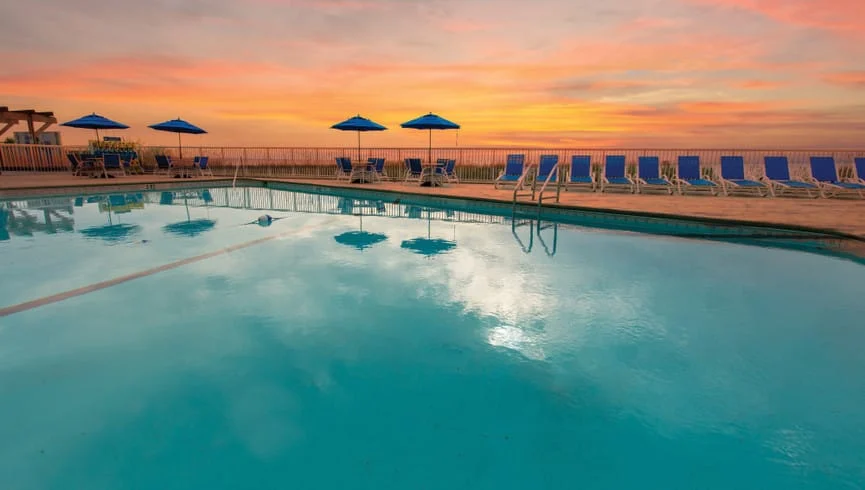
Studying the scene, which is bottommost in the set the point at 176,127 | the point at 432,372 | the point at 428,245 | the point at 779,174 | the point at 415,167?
the point at 432,372

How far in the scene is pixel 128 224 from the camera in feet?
26.9

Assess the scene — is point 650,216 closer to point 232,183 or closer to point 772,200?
point 772,200

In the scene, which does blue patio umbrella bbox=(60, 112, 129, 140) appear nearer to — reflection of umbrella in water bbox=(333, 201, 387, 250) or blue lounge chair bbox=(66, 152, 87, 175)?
blue lounge chair bbox=(66, 152, 87, 175)

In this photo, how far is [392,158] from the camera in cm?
1848

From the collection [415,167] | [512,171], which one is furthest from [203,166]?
[512,171]

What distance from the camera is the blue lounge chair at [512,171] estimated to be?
1309 cm

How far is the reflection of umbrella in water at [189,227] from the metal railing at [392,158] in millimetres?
9120

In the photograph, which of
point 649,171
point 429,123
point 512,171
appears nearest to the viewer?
point 649,171

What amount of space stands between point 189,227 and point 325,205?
12.7 ft

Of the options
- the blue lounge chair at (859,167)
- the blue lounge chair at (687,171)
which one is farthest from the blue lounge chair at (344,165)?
the blue lounge chair at (859,167)

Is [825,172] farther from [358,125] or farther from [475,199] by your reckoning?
[358,125]

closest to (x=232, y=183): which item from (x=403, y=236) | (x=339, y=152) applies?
(x=339, y=152)

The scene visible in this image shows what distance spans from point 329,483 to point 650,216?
7678mm

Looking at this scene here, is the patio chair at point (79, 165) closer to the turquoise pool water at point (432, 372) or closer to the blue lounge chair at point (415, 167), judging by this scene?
the blue lounge chair at point (415, 167)
